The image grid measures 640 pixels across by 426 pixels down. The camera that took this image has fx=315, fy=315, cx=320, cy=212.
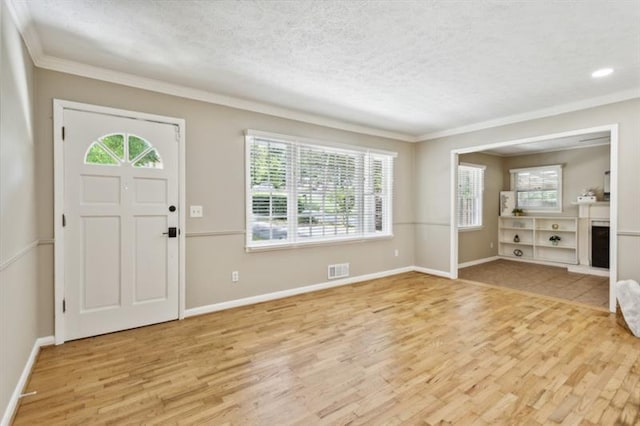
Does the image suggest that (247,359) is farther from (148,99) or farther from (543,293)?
(543,293)

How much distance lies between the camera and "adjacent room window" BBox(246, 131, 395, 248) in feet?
13.3

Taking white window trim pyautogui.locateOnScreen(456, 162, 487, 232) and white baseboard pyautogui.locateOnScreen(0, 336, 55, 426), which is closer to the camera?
white baseboard pyautogui.locateOnScreen(0, 336, 55, 426)

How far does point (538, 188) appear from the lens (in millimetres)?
7055

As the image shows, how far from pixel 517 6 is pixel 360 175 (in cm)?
323

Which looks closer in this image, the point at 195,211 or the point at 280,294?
the point at 195,211

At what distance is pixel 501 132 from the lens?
4.71 metres

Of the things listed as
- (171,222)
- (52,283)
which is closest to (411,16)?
(171,222)

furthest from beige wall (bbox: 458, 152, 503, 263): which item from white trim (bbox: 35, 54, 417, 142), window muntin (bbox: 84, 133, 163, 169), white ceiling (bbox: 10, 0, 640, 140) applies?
window muntin (bbox: 84, 133, 163, 169)

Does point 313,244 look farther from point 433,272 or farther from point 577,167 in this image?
point 577,167

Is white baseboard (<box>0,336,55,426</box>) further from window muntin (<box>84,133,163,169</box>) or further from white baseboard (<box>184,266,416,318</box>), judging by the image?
window muntin (<box>84,133,163,169</box>)

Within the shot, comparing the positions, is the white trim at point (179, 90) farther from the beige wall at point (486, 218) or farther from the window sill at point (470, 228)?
the beige wall at point (486, 218)

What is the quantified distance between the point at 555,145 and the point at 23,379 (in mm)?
8238

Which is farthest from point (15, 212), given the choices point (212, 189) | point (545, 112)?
point (545, 112)

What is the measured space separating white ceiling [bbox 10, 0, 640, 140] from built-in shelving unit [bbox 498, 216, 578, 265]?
3.73 m
